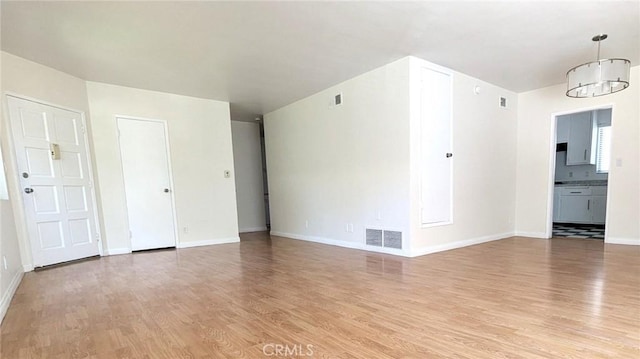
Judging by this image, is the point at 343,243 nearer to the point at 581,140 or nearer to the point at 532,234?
the point at 532,234

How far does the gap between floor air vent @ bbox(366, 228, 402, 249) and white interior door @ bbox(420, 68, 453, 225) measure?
0.41 metres

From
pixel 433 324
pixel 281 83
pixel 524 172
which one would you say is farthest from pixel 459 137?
pixel 433 324

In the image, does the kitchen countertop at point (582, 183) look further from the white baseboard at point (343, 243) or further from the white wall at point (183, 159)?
the white wall at point (183, 159)

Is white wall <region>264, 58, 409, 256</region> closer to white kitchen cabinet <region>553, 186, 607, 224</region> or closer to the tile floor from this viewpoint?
the tile floor

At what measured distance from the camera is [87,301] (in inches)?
94.0

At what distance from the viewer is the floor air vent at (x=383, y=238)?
144 inches

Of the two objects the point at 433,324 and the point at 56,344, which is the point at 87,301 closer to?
the point at 56,344

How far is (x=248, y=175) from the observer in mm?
6719

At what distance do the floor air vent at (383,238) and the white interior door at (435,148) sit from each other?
0.41 m

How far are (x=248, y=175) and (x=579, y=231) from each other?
694 cm

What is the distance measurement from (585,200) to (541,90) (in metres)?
2.81

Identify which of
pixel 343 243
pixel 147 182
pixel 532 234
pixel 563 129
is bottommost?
pixel 532 234

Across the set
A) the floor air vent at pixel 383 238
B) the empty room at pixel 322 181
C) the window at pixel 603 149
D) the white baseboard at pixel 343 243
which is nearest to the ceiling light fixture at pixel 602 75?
the empty room at pixel 322 181

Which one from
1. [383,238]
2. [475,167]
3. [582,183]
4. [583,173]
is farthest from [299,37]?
[583,173]
